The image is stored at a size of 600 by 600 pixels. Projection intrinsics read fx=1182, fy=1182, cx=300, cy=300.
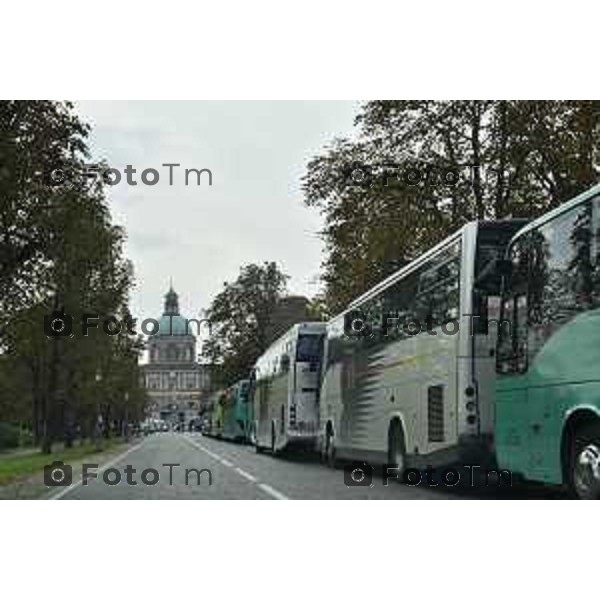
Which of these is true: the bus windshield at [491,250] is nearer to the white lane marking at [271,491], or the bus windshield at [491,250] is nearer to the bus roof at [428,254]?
the bus roof at [428,254]

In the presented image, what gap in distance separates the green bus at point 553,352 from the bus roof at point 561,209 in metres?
0.02

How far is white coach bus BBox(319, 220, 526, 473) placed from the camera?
16234 mm

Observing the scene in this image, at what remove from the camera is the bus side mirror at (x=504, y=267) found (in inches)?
622

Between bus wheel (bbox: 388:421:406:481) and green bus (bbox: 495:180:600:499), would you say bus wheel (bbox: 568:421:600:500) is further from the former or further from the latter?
bus wheel (bbox: 388:421:406:481)

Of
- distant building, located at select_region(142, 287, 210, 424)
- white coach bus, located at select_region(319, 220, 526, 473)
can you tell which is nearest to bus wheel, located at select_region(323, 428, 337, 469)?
white coach bus, located at select_region(319, 220, 526, 473)

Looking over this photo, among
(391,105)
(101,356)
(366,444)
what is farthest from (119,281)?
(366,444)

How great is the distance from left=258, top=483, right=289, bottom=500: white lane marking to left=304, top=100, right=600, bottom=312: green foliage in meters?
11.3

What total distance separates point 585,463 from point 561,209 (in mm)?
3144

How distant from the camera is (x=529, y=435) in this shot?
46.5 feet

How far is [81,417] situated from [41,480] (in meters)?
45.6

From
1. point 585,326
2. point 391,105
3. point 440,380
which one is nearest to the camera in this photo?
point 585,326

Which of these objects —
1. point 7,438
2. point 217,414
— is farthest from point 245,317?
point 7,438

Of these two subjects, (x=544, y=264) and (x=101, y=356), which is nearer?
(x=544, y=264)

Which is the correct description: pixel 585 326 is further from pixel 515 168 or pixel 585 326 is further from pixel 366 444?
pixel 515 168
